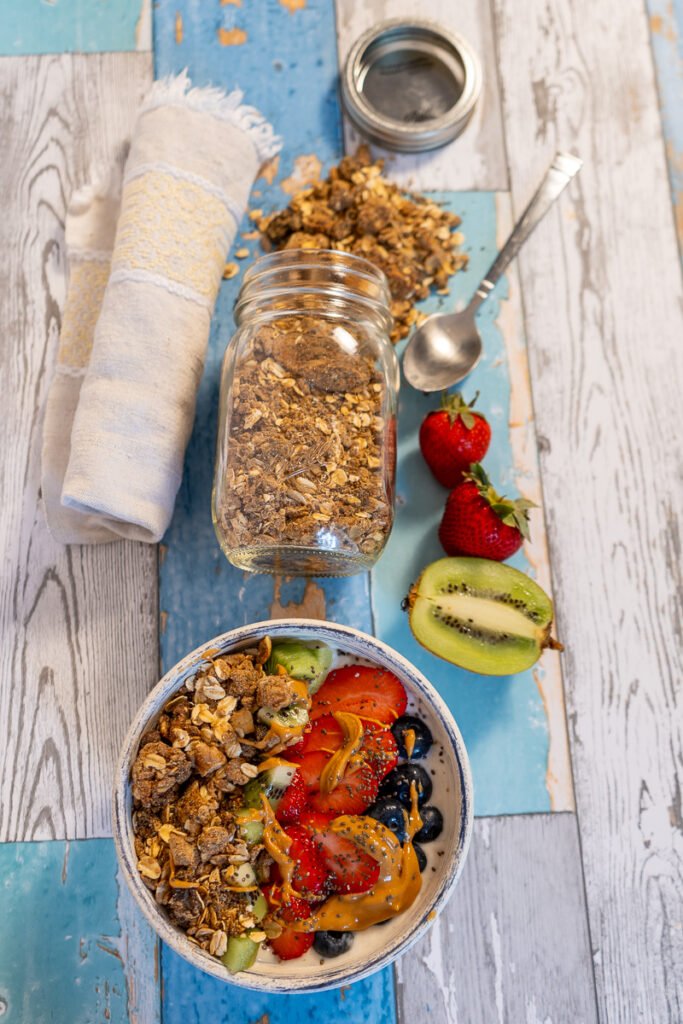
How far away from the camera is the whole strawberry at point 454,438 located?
1171mm

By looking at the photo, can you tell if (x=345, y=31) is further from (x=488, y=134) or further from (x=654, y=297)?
(x=654, y=297)

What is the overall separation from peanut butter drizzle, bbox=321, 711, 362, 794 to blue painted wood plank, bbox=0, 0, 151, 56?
110cm

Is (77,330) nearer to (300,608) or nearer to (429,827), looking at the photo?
(300,608)

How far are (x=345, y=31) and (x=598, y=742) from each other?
1189 mm

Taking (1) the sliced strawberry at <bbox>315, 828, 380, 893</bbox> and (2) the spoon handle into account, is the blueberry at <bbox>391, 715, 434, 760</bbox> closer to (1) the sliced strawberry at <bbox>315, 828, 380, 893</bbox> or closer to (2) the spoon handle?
(1) the sliced strawberry at <bbox>315, 828, 380, 893</bbox>

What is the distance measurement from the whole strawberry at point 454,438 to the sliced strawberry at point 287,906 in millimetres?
592

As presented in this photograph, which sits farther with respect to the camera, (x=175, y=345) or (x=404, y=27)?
(x=404, y=27)

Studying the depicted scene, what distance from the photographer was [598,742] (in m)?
1.24

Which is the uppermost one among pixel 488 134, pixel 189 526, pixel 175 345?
pixel 488 134

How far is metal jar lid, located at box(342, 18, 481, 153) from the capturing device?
4.27 feet

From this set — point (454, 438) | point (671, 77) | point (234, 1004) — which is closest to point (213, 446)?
point (454, 438)

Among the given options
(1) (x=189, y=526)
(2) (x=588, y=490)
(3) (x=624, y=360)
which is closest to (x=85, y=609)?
(1) (x=189, y=526)

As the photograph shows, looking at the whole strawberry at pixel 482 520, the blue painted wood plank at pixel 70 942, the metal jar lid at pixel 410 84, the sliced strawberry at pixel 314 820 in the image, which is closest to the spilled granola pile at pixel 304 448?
the whole strawberry at pixel 482 520

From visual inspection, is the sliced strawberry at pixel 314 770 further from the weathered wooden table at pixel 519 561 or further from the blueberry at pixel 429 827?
the weathered wooden table at pixel 519 561
